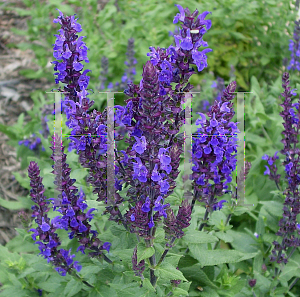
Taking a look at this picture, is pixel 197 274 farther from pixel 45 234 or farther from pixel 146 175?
pixel 146 175

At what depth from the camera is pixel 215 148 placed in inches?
108

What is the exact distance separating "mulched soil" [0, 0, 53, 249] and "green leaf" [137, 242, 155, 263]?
3623mm

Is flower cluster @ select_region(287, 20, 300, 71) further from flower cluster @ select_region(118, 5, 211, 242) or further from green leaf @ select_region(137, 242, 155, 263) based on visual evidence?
green leaf @ select_region(137, 242, 155, 263)

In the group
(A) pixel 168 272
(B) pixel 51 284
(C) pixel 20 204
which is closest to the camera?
(A) pixel 168 272

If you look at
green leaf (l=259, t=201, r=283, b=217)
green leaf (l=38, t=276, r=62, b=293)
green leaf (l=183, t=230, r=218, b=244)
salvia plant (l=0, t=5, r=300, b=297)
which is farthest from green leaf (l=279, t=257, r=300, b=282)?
green leaf (l=38, t=276, r=62, b=293)

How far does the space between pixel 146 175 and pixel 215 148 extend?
28.7 inches

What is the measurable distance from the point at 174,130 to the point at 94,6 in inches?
234

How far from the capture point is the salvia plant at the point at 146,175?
2.33 meters

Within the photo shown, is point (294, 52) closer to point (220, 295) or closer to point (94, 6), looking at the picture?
point (94, 6)

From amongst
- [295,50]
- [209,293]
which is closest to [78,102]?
[209,293]

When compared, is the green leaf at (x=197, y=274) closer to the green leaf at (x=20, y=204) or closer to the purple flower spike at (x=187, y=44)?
the purple flower spike at (x=187, y=44)

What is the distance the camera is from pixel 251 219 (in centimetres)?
505

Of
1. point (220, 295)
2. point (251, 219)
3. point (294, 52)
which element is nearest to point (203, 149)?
point (220, 295)

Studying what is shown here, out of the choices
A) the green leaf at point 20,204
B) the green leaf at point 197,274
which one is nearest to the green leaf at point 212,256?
the green leaf at point 197,274
